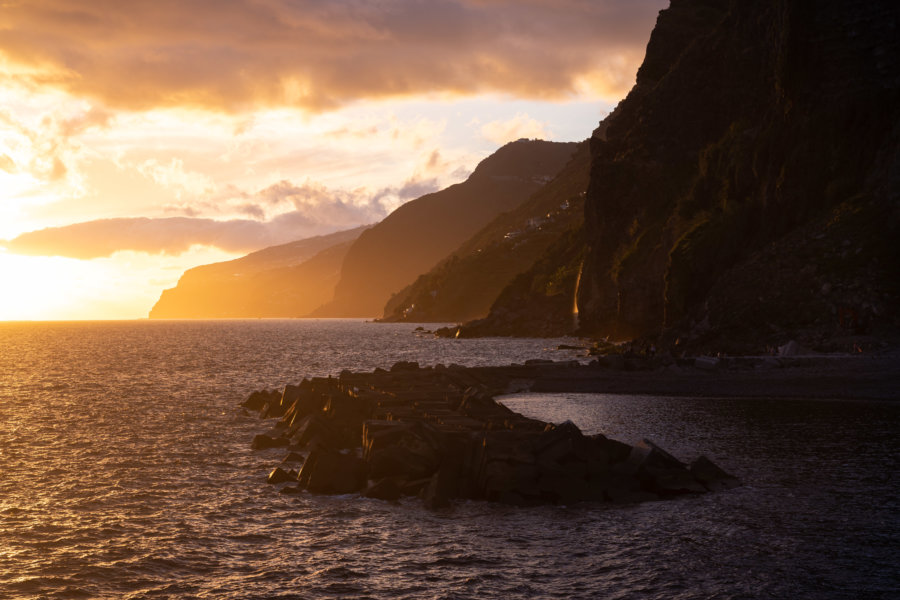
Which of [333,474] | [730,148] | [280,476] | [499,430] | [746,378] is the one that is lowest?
[280,476]

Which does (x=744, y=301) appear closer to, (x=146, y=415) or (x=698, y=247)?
(x=698, y=247)

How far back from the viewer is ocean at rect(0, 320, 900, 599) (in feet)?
72.7

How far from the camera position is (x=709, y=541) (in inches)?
979

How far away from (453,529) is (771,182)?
2927 inches

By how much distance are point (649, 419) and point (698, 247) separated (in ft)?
153

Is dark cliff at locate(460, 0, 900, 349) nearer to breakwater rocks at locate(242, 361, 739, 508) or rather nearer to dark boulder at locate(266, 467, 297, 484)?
breakwater rocks at locate(242, 361, 739, 508)

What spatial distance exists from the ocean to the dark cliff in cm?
3026

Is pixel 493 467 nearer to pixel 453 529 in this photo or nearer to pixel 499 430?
pixel 453 529

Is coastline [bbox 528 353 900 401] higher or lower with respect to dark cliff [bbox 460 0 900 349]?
lower

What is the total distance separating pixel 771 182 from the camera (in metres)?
89.1

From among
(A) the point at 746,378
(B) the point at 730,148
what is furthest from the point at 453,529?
(B) the point at 730,148

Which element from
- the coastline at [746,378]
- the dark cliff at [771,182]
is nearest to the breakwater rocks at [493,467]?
the coastline at [746,378]

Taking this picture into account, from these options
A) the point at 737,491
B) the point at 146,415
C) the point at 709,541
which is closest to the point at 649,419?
the point at 737,491

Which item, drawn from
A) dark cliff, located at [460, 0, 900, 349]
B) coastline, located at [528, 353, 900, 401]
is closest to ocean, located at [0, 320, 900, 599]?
coastline, located at [528, 353, 900, 401]
